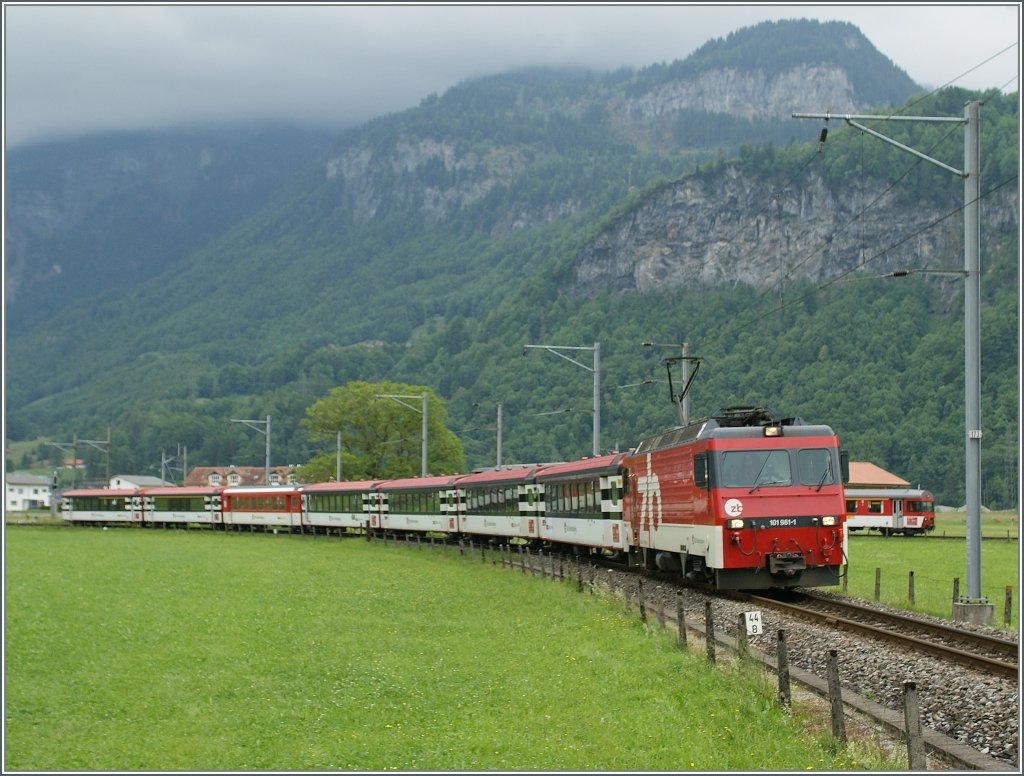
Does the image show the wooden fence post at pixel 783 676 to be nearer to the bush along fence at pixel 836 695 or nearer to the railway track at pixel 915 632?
the bush along fence at pixel 836 695

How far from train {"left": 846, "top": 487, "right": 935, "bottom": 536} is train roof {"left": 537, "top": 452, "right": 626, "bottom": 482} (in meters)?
42.4

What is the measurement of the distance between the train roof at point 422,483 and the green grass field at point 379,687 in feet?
80.7

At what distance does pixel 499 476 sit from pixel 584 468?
12.6 metres

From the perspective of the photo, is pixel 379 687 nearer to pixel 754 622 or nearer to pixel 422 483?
pixel 754 622

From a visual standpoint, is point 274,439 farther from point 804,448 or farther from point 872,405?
point 804,448

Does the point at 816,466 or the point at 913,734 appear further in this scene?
the point at 816,466

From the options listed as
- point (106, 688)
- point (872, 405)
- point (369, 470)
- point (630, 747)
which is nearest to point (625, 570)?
point (106, 688)

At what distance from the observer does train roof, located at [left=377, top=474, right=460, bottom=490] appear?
60.0 metres

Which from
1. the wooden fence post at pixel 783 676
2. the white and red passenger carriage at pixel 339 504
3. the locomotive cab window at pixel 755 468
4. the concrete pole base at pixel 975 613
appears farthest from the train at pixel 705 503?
the white and red passenger carriage at pixel 339 504

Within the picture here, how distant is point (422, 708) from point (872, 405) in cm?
11392

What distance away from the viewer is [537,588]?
104 feet

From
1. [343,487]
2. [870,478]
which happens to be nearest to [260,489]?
[343,487]

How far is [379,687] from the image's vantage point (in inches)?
776

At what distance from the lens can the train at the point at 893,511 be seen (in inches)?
3292
